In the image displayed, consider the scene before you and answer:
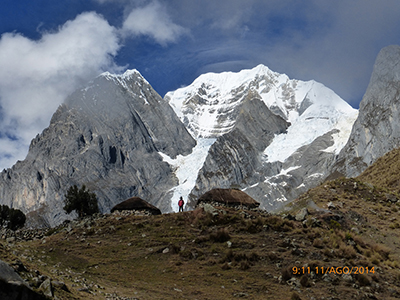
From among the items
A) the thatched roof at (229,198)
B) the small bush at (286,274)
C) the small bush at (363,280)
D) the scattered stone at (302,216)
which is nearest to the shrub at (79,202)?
the thatched roof at (229,198)

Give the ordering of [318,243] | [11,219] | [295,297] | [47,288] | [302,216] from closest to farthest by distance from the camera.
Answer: [47,288], [295,297], [318,243], [302,216], [11,219]

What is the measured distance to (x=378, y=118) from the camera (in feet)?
478

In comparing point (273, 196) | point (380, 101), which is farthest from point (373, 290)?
point (273, 196)

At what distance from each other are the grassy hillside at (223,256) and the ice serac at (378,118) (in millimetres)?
114423

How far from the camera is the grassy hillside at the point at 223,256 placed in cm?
1914

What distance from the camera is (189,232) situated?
2869 cm

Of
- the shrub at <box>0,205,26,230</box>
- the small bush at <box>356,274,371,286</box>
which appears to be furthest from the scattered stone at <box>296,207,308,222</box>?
the shrub at <box>0,205,26,230</box>

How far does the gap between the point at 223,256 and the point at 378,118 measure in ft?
461

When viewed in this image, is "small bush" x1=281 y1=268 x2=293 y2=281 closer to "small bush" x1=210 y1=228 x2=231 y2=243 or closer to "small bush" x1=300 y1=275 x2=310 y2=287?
"small bush" x1=300 y1=275 x2=310 y2=287

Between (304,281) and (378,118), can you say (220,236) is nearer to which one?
(304,281)

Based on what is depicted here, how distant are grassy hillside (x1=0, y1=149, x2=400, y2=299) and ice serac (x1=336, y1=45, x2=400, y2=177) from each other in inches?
4505

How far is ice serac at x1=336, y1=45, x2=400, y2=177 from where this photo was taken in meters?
138

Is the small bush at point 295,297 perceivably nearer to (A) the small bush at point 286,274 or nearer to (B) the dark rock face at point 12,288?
(A) the small bush at point 286,274
